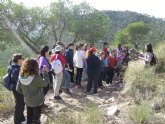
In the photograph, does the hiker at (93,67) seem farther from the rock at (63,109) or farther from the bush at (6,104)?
the bush at (6,104)

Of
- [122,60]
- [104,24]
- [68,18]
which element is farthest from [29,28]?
[122,60]

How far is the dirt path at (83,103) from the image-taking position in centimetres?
730

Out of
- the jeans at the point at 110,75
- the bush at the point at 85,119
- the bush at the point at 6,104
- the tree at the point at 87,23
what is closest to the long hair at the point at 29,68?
the bush at the point at 85,119

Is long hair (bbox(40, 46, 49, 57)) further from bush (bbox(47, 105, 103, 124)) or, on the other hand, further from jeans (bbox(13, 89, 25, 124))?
bush (bbox(47, 105, 103, 124))

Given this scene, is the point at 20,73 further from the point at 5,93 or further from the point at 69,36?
→ the point at 69,36

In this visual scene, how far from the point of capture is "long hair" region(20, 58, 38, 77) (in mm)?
5988

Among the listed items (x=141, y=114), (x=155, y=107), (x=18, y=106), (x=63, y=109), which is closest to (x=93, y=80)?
(x=63, y=109)

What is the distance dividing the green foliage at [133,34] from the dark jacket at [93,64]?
209ft

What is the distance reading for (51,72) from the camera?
9.04 m

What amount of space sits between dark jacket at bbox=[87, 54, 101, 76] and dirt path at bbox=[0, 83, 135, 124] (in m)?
0.77

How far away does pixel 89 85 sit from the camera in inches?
416

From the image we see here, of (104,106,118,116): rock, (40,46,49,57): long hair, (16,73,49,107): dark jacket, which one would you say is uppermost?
(40,46,49,57): long hair

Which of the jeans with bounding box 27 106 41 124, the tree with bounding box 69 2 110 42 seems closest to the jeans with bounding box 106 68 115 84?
the jeans with bounding box 27 106 41 124

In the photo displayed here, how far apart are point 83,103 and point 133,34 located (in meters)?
67.3
